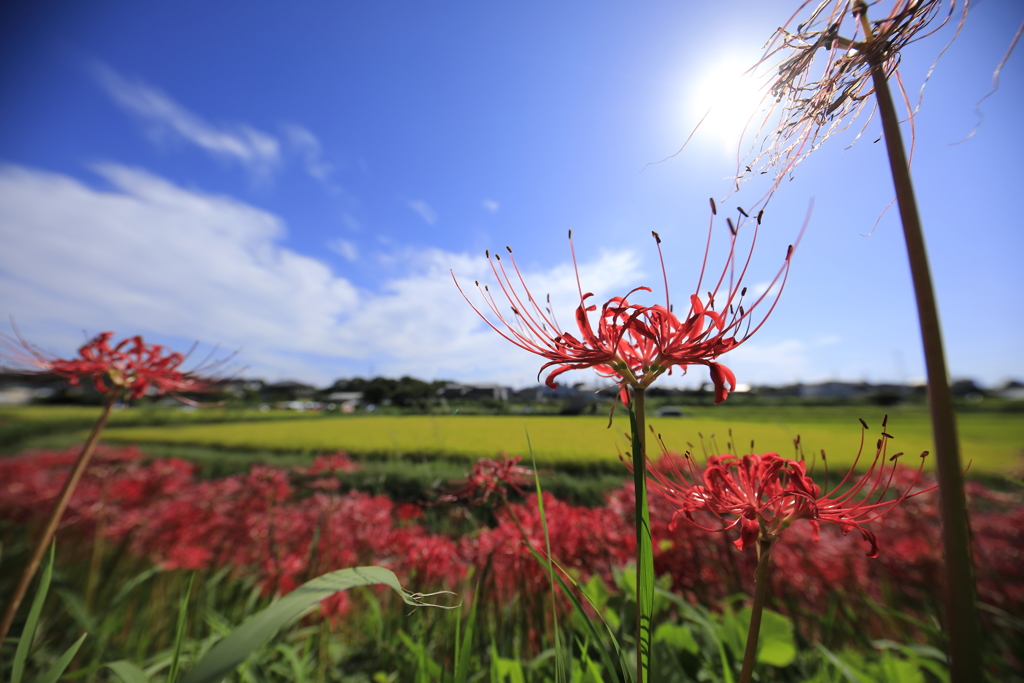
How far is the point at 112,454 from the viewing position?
3.25 m

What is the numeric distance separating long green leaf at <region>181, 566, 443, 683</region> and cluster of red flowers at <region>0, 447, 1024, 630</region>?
0.40m

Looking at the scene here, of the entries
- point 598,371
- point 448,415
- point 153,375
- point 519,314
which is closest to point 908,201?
point 598,371

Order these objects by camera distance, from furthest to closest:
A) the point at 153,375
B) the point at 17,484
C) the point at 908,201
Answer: the point at 17,484 < the point at 153,375 < the point at 908,201

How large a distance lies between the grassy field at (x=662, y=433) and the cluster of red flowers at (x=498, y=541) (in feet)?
0.69

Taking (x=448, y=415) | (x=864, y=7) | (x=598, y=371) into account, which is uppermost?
(x=864, y=7)

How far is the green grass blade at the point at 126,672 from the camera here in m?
0.62

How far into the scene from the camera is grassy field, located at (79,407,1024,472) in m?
1.25

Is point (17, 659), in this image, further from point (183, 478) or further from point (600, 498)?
point (183, 478)

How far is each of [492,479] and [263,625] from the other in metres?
0.70

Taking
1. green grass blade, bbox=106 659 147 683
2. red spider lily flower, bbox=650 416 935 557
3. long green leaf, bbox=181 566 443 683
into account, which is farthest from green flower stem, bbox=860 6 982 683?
green grass blade, bbox=106 659 147 683

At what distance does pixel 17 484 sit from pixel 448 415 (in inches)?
172

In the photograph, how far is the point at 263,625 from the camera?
472 millimetres

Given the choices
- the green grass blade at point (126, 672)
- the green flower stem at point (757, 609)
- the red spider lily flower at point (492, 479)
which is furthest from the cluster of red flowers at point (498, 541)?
the green grass blade at point (126, 672)

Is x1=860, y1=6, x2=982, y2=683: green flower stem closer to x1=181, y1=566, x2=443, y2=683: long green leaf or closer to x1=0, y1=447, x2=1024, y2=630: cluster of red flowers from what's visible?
x1=0, y1=447, x2=1024, y2=630: cluster of red flowers
